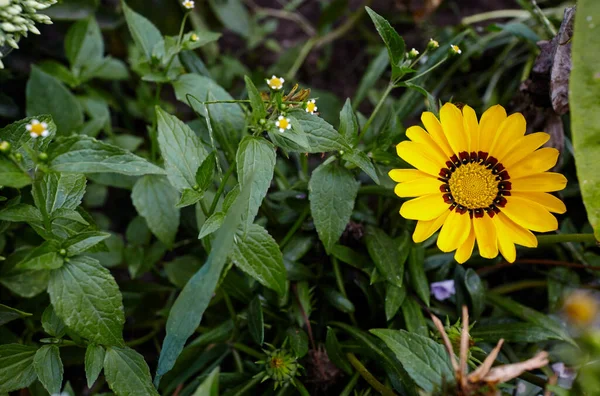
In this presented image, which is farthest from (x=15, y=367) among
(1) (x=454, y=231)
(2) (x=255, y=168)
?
(1) (x=454, y=231)

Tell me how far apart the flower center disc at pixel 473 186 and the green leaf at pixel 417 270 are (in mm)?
214

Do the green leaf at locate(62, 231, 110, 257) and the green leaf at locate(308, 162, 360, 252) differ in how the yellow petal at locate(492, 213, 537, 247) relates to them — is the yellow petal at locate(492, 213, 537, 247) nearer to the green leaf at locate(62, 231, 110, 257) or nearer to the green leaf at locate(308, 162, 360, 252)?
the green leaf at locate(308, 162, 360, 252)

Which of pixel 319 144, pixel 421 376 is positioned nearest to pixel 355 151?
pixel 319 144

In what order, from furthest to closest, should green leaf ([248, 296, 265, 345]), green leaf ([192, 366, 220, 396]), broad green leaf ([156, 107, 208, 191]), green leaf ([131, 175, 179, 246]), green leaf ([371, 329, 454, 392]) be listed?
green leaf ([131, 175, 179, 246]) < green leaf ([248, 296, 265, 345]) < broad green leaf ([156, 107, 208, 191]) < green leaf ([371, 329, 454, 392]) < green leaf ([192, 366, 220, 396])

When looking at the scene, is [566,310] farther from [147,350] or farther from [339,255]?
[147,350]

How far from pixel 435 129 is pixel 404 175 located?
10 centimetres

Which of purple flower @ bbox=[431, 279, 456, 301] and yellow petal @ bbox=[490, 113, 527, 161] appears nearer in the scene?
yellow petal @ bbox=[490, 113, 527, 161]

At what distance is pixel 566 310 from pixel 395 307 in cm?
44

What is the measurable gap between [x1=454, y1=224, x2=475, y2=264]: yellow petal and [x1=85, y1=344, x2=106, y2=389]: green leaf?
0.64 meters

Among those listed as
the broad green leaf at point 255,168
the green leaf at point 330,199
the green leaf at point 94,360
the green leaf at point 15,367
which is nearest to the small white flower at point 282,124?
the broad green leaf at point 255,168

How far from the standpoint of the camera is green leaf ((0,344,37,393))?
3.21ft

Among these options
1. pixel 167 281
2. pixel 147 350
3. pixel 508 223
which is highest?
pixel 508 223

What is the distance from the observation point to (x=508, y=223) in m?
1.02

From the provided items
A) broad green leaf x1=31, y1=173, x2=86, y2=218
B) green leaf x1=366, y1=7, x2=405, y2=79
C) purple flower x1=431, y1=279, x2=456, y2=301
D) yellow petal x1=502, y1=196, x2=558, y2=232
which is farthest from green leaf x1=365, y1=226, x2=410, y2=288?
broad green leaf x1=31, y1=173, x2=86, y2=218
